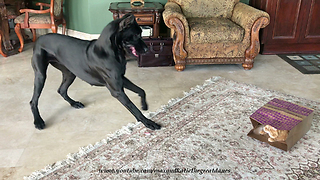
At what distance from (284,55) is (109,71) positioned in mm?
2851

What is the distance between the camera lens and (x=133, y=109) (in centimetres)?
189

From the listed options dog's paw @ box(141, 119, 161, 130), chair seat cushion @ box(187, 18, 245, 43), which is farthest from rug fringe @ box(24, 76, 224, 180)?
chair seat cushion @ box(187, 18, 245, 43)

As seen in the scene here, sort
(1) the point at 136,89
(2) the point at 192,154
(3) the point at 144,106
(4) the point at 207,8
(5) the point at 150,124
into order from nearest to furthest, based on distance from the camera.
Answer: (2) the point at 192,154
(5) the point at 150,124
(1) the point at 136,89
(3) the point at 144,106
(4) the point at 207,8

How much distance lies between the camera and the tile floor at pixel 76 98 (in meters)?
1.82

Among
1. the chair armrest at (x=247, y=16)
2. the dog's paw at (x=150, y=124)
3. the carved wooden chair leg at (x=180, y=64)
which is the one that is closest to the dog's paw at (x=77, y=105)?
the dog's paw at (x=150, y=124)

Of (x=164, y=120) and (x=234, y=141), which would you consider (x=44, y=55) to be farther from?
(x=234, y=141)

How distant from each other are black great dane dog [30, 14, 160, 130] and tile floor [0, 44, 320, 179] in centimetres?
19

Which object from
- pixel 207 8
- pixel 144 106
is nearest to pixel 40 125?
pixel 144 106

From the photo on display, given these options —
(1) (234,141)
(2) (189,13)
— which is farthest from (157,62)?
(1) (234,141)

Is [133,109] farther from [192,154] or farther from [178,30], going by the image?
[178,30]

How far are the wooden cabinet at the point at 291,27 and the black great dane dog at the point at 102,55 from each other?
2425mm

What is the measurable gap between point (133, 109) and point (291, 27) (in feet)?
9.32

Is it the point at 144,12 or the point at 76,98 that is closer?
the point at 76,98

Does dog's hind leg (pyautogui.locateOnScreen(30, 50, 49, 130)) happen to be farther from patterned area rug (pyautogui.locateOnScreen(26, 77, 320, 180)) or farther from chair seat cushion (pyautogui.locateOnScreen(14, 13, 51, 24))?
chair seat cushion (pyautogui.locateOnScreen(14, 13, 51, 24))
